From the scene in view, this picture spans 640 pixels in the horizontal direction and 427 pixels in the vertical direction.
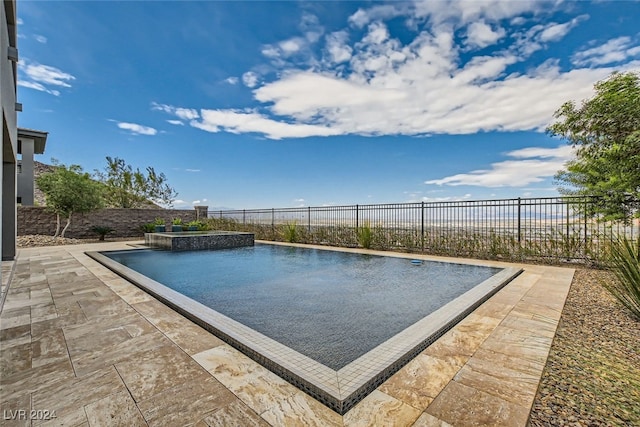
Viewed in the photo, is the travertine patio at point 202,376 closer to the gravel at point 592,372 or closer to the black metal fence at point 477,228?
the gravel at point 592,372

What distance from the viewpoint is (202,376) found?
224 cm

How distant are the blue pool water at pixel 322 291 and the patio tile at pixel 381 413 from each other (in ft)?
1.94

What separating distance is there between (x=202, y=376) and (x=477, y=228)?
8.68 m

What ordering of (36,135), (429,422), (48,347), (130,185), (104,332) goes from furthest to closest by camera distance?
(130,185) → (36,135) → (104,332) → (48,347) → (429,422)

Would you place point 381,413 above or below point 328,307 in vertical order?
above

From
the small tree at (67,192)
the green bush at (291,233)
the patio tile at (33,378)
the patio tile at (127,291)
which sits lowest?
the patio tile at (127,291)

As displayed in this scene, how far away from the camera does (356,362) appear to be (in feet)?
8.06

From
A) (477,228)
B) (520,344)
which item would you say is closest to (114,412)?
(520,344)

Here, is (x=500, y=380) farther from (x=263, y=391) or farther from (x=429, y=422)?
(x=263, y=391)

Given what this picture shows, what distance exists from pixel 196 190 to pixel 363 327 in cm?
2821

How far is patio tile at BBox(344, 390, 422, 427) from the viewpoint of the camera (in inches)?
68.6

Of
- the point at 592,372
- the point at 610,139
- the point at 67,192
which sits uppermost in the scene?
the point at 610,139

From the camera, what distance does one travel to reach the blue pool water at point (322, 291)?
10.6 ft

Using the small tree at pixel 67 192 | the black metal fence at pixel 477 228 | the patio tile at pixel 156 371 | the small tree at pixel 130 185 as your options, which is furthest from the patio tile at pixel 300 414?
the small tree at pixel 130 185
